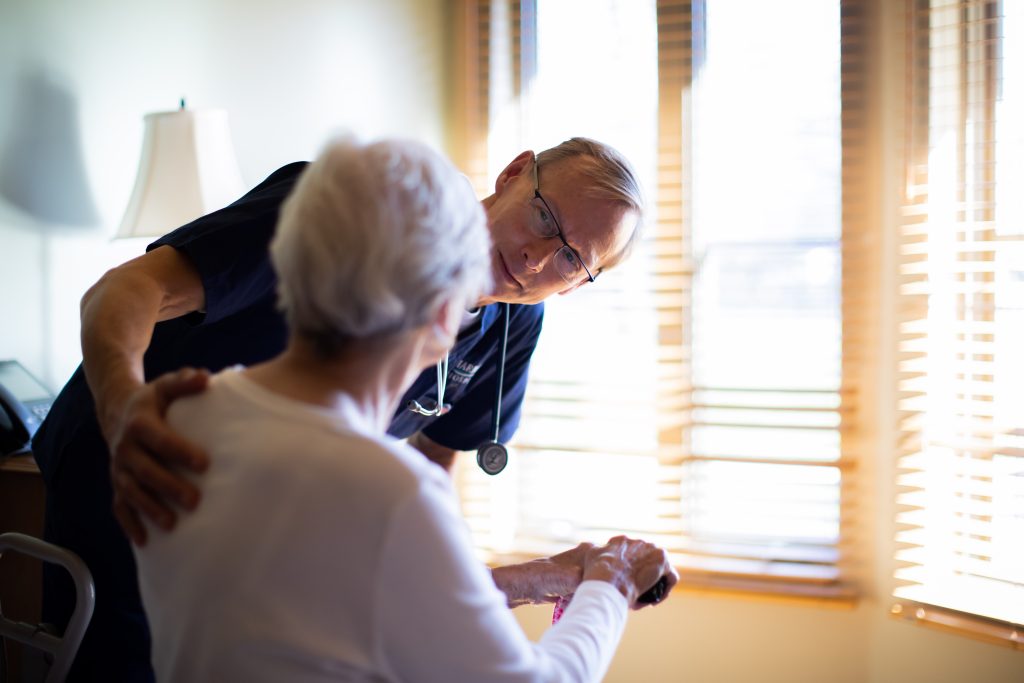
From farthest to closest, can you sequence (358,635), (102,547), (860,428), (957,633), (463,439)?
(860,428), (957,633), (463,439), (102,547), (358,635)

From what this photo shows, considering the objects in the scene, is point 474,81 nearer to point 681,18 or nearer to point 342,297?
point 681,18

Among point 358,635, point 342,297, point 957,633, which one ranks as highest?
point 342,297

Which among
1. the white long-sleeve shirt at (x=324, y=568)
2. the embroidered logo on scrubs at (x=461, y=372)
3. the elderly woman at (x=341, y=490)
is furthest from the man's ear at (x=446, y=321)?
the embroidered logo on scrubs at (x=461, y=372)

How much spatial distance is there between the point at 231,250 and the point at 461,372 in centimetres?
59

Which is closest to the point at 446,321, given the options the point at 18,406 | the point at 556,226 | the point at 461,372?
the point at 556,226

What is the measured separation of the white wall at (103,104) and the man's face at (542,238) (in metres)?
0.88

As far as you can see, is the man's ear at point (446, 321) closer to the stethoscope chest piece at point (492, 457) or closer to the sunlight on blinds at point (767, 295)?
the stethoscope chest piece at point (492, 457)

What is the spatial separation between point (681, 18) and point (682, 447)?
4.76 feet

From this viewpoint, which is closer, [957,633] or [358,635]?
[358,635]

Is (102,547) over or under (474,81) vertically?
under

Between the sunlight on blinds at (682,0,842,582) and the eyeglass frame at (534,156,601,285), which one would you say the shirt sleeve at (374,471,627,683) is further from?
the sunlight on blinds at (682,0,842,582)

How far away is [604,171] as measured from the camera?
Result: 4.99 feet

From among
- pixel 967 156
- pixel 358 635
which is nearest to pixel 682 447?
pixel 967 156

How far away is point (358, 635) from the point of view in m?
0.69
